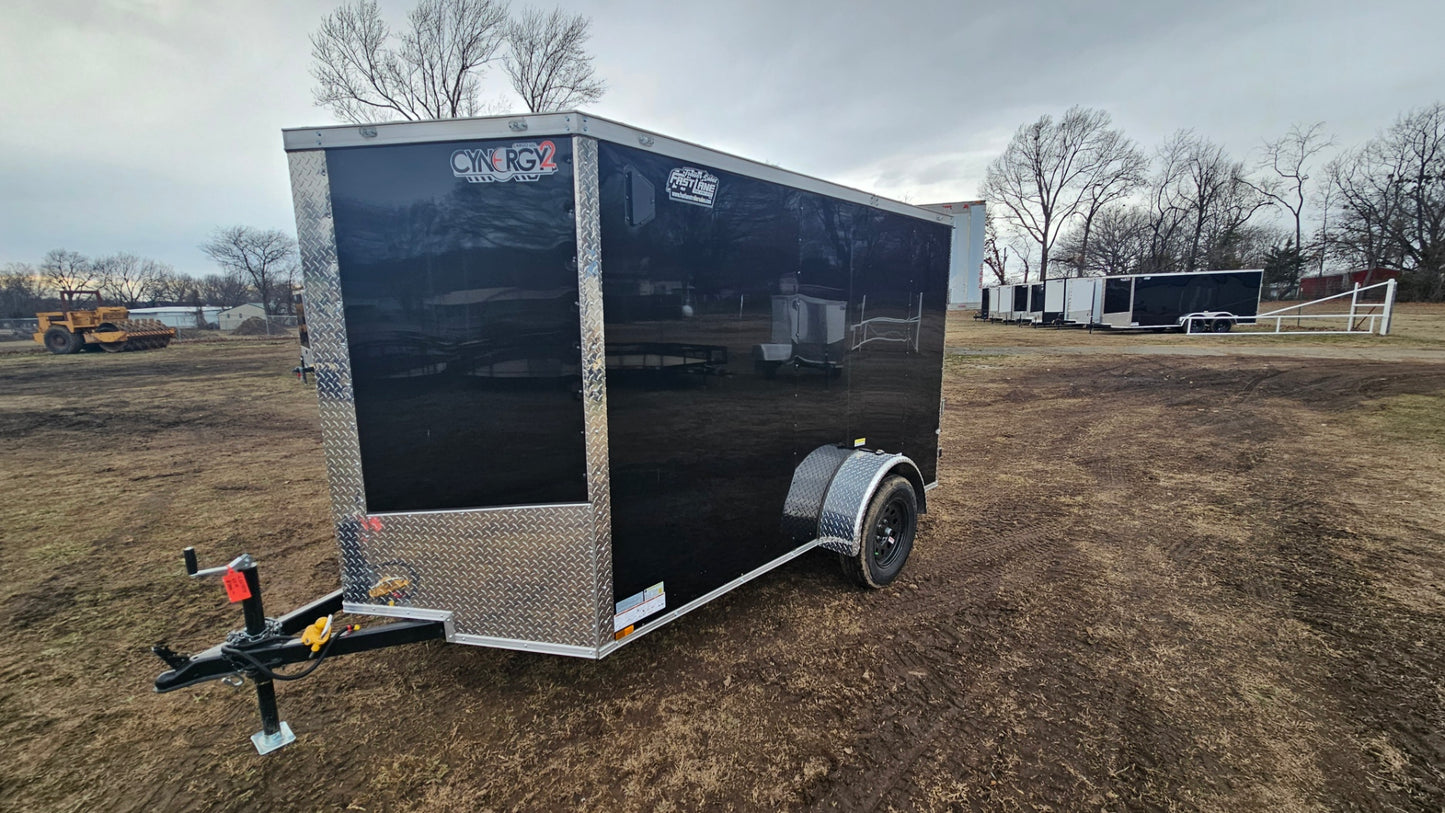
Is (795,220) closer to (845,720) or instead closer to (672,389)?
(672,389)

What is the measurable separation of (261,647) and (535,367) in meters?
1.54

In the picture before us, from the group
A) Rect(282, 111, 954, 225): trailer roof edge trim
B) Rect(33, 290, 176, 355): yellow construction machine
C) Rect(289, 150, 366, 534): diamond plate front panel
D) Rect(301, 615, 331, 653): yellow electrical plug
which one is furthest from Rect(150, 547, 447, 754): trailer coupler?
Rect(33, 290, 176, 355): yellow construction machine

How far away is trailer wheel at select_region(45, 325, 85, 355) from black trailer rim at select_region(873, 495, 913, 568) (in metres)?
33.9

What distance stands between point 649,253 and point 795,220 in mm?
1022

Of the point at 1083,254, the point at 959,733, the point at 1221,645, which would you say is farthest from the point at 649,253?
the point at 1083,254

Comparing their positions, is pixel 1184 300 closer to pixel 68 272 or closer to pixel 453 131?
pixel 453 131

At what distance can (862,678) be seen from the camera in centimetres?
298

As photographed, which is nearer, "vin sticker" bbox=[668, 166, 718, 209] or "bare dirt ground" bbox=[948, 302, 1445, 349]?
"vin sticker" bbox=[668, 166, 718, 209]

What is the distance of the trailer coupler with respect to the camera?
2166 millimetres

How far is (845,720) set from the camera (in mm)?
2682

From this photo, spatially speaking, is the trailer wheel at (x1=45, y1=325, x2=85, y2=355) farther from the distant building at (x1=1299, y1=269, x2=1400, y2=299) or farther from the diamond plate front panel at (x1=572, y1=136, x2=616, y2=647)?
the distant building at (x1=1299, y1=269, x2=1400, y2=299)

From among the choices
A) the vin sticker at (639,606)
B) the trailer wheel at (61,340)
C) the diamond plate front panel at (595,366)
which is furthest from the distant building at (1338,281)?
the trailer wheel at (61,340)

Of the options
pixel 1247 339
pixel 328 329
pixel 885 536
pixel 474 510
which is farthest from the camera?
pixel 1247 339

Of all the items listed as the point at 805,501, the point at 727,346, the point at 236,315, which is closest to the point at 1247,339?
the point at 805,501
